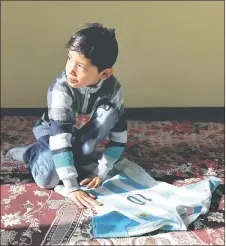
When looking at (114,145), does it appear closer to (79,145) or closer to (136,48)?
(79,145)

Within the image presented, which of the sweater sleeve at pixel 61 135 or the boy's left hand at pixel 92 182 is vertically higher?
the sweater sleeve at pixel 61 135

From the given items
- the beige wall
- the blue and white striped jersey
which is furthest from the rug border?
the blue and white striped jersey

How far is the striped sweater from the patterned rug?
0.31ft

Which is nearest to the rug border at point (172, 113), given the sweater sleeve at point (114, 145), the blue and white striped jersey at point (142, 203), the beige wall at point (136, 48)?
the beige wall at point (136, 48)

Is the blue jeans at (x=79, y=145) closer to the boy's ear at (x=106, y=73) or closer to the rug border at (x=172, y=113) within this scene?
the boy's ear at (x=106, y=73)

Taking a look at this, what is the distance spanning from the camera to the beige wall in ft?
5.49

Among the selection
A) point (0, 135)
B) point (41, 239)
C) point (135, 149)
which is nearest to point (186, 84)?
point (135, 149)

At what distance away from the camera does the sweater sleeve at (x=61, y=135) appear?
40.2 inches

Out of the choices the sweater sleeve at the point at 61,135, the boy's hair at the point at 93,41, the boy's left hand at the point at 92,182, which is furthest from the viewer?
the boy's left hand at the point at 92,182

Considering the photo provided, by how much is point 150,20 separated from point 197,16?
0.18 meters

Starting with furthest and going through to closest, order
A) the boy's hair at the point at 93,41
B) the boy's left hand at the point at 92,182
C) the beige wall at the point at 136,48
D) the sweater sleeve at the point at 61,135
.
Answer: the beige wall at the point at 136,48
the boy's left hand at the point at 92,182
the sweater sleeve at the point at 61,135
the boy's hair at the point at 93,41

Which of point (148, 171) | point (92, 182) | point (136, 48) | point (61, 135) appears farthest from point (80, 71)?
point (136, 48)

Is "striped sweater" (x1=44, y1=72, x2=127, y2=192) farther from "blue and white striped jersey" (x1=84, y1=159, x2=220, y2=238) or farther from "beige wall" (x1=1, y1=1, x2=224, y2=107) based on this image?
"beige wall" (x1=1, y1=1, x2=224, y2=107)

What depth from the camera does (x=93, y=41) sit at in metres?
0.91
